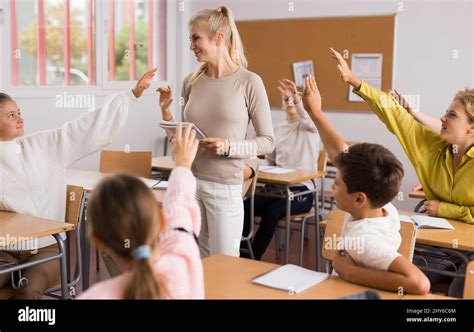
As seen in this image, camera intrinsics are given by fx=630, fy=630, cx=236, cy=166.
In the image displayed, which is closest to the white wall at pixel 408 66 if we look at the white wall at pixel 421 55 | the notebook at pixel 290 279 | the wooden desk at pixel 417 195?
the white wall at pixel 421 55

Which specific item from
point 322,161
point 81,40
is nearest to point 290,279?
point 322,161

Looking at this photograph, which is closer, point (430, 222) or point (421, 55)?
point (430, 222)

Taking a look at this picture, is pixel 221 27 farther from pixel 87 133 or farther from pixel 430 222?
pixel 430 222

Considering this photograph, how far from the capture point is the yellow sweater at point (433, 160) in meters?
2.99

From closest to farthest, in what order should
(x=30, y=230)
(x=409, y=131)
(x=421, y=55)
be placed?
(x=30, y=230) → (x=409, y=131) → (x=421, y=55)

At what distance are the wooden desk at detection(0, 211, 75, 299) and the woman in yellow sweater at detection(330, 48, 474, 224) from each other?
146 centimetres

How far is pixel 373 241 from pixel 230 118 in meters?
1.04

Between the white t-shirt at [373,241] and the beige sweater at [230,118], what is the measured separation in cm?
84

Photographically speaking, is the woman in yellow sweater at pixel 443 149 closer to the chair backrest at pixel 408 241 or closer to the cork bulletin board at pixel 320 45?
the chair backrest at pixel 408 241

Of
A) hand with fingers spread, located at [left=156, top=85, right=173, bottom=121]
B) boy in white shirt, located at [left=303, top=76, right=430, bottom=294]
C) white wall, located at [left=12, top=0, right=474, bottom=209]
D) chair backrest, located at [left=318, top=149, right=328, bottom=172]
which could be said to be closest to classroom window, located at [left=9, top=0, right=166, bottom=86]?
white wall, located at [left=12, top=0, right=474, bottom=209]

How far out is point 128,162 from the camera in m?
4.32

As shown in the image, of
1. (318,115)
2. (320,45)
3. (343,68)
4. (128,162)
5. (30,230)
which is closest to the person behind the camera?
(318,115)
